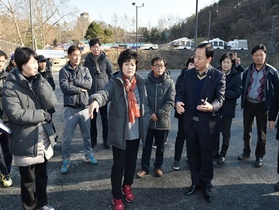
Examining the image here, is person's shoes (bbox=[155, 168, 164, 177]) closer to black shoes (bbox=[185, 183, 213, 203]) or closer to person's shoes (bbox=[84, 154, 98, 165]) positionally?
black shoes (bbox=[185, 183, 213, 203])

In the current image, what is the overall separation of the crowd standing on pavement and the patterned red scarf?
0.01 meters

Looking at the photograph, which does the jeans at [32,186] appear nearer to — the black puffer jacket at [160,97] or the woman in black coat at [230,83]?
the black puffer jacket at [160,97]

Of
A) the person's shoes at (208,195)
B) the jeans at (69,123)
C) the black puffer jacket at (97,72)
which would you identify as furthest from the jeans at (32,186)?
the black puffer jacket at (97,72)

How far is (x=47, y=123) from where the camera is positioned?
267cm

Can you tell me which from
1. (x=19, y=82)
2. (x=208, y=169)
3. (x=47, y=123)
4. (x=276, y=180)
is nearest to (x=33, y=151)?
(x=47, y=123)

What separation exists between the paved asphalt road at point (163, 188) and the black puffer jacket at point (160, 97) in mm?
856

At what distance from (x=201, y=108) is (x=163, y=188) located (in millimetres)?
1356

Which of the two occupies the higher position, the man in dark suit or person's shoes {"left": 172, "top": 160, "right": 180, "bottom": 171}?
the man in dark suit

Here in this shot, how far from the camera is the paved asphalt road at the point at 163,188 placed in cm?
300

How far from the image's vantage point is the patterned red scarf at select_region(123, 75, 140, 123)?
279 centimetres

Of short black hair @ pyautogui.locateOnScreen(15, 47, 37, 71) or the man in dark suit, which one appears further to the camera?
the man in dark suit

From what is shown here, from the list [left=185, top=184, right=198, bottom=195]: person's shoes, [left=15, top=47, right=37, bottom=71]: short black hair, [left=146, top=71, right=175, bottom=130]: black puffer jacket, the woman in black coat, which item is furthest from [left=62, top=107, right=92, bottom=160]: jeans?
the woman in black coat

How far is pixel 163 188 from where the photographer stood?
3.38m

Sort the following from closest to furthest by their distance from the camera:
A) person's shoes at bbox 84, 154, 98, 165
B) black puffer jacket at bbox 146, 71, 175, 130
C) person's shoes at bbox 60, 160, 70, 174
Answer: black puffer jacket at bbox 146, 71, 175, 130
person's shoes at bbox 60, 160, 70, 174
person's shoes at bbox 84, 154, 98, 165
